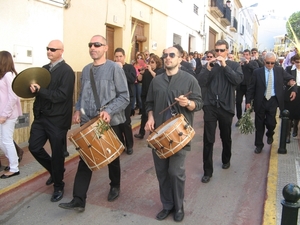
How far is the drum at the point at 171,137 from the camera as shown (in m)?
3.43

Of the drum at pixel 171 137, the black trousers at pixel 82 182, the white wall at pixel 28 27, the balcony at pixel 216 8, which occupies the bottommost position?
the black trousers at pixel 82 182

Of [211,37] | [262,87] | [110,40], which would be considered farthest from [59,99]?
[211,37]

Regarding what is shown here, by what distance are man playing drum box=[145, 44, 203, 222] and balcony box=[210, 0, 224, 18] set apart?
67.2ft

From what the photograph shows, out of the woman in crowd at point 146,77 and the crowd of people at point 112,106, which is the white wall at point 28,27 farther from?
the woman in crowd at point 146,77

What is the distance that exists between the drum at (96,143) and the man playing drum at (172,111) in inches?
17.8

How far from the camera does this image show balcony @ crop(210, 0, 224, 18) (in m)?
22.9

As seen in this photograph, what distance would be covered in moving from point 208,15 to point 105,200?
66.3 feet

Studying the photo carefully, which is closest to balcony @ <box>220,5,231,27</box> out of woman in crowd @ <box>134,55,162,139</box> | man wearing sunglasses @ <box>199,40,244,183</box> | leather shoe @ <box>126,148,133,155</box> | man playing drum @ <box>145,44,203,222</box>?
woman in crowd @ <box>134,55,162,139</box>

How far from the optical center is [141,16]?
1215cm

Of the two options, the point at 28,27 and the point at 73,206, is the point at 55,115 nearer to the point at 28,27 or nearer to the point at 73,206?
the point at 73,206

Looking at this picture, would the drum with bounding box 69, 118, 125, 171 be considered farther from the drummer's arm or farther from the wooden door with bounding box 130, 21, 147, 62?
the wooden door with bounding box 130, 21, 147, 62

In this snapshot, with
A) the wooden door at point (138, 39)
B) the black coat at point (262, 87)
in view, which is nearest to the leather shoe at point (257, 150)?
the black coat at point (262, 87)

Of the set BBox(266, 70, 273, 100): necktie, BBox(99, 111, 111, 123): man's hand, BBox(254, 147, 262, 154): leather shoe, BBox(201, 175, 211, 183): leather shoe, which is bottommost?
BBox(201, 175, 211, 183): leather shoe

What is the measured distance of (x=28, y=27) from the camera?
23.2 ft
